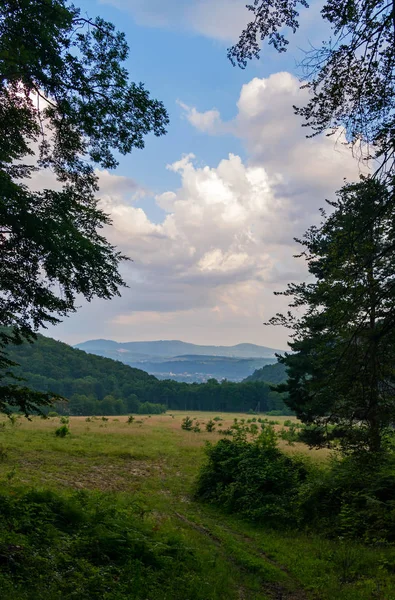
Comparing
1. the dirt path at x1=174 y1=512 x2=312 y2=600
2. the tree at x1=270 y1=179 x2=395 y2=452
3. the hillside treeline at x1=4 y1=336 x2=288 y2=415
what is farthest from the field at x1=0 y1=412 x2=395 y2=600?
the hillside treeline at x1=4 y1=336 x2=288 y2=415

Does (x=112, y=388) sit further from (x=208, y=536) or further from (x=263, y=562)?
(x=263, y=562)

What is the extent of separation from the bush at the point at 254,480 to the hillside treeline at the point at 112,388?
70912mm

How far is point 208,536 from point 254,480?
14.0ft

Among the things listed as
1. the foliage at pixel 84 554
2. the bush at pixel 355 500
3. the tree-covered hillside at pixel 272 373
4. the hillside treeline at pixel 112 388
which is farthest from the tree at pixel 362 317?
the tree-covered hillside at pixel 272 373

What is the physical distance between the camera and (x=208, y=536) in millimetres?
9930

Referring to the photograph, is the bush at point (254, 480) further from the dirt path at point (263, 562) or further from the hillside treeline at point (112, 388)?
the hillside treeline at point (112, 388)

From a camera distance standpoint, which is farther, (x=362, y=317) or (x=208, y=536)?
(x=208, y=536)

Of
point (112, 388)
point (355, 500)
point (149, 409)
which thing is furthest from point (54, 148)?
point (112, 388)

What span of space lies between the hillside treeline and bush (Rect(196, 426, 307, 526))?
7091 cm

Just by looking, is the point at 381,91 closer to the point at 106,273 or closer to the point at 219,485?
the point at 106,273

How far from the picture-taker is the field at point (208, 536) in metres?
6.98

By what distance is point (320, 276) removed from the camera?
68.4ft

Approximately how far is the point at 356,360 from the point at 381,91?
4.94 m

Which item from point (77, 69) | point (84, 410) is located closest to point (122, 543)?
point (77, 69)
